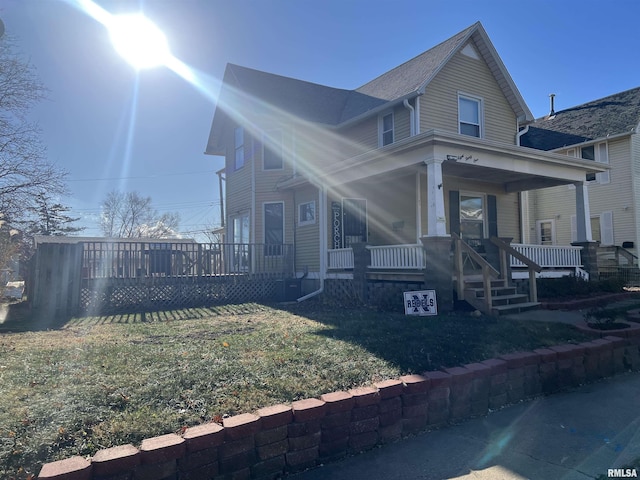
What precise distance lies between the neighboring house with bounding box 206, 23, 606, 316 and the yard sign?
1.38 metres

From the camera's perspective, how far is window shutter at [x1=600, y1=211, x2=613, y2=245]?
18.7m

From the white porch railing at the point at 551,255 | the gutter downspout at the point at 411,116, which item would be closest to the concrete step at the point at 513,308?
the white porch railing at the point at 551,255

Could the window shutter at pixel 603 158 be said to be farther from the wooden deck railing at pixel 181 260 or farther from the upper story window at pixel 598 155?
the wooden deck railing at pixel 181 260

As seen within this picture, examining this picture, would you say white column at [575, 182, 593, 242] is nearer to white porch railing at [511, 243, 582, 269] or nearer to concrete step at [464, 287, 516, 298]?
white porch railing at [511, 243, 582, 269]

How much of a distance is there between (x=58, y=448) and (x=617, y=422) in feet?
15.2

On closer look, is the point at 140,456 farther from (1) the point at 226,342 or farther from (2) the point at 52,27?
(2) the point at 52,27

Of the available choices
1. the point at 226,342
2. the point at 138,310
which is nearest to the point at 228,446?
the point at 226,342

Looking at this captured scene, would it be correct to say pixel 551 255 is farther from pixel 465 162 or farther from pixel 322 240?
pixel 322 240

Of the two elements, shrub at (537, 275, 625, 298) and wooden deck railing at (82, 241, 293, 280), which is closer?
shrub at (537, 275, 625, 298)

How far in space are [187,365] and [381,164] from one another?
286 inches

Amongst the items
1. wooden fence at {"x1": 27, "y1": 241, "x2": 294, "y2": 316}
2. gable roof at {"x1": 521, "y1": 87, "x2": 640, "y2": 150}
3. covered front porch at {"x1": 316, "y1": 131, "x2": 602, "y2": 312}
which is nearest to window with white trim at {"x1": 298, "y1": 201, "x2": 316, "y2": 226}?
covered front porch at {"x1": 316, "y1": 131, "x2": 602, "y2": 312}

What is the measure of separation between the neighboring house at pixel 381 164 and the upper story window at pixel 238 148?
4 cm

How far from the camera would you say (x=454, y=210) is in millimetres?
12773

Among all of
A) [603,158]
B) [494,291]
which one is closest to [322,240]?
[494,291]
